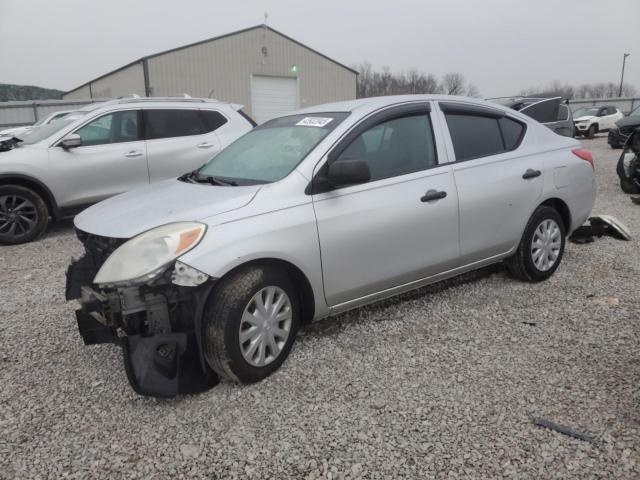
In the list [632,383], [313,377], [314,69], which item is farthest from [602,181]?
→ [314,69]

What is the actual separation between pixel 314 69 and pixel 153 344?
29.9 metres

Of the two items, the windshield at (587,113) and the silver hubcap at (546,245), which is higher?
the windshield at (587,113)

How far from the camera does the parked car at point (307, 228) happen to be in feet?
8.92

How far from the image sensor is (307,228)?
3076mm

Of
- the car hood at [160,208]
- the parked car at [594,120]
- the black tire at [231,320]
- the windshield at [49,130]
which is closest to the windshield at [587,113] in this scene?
the parked car at [594,120]

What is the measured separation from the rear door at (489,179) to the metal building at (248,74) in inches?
967

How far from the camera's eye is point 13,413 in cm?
280

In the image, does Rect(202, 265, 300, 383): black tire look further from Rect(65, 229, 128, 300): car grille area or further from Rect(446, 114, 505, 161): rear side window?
Rect(446, 114, 505, 161): rear side window

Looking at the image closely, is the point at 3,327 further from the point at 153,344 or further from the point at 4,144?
the point at 4,144

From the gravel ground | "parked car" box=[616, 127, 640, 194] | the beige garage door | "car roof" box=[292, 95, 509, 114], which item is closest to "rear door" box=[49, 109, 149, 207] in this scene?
the gravel ground

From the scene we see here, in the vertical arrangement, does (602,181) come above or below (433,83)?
below

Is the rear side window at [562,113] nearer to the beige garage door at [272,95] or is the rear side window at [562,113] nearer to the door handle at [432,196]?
the door handle at [432,196]

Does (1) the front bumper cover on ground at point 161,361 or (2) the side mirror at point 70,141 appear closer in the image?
(1) the front bumper cover on ground at point 161,361

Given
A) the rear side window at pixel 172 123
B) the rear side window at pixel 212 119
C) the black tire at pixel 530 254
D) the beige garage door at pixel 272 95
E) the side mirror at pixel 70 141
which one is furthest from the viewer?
the beige garage door at pixel 272 95
